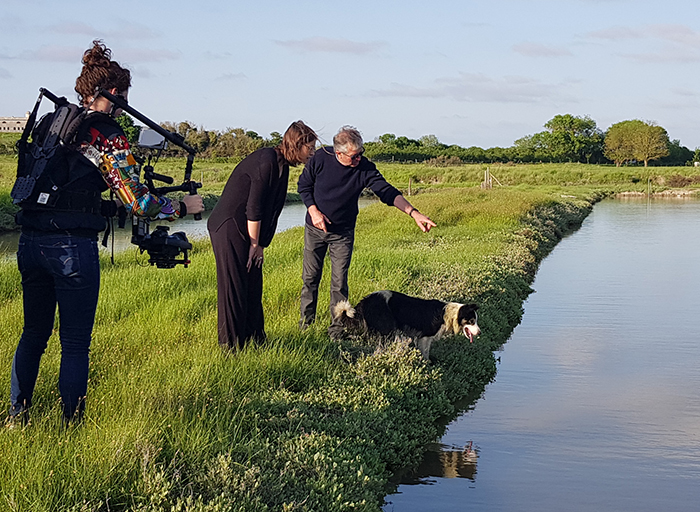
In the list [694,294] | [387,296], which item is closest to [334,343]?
[387,296]

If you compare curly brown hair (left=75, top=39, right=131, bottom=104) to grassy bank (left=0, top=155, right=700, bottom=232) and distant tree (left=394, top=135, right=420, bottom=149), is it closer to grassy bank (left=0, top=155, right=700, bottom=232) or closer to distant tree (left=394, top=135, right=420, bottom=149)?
grassy bank (left=0, top=155, right=700, bottom=232)

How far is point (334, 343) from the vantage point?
24.6 feet

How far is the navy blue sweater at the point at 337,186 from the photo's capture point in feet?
25.6

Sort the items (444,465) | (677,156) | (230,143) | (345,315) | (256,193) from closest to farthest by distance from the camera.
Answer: (444,465) < (256,193) < (345,315) < (230,143) < (677,156)

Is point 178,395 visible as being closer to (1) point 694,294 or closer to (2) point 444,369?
(2) point 444,369

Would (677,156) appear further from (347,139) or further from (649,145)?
(347,139)

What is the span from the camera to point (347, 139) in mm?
7566

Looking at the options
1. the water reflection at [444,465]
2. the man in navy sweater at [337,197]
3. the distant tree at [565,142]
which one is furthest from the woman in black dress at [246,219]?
the distant tree at [565,142]

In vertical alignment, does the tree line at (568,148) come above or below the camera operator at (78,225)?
above

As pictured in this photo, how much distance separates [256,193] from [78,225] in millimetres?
2017

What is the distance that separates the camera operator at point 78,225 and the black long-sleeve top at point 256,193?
62.4 inches

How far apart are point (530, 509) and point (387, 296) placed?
3035 millimetres

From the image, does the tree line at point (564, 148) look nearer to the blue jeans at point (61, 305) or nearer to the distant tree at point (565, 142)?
the distant tree at point (565, 142)

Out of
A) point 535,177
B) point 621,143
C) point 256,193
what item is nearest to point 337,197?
point 256,193
